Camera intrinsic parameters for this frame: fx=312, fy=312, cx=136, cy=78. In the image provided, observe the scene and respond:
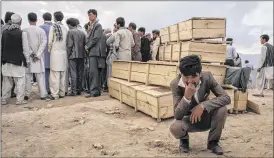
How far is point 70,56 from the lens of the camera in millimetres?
8156

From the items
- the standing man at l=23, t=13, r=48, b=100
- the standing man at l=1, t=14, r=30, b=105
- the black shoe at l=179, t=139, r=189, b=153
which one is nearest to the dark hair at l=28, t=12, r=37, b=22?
the standing man at l=23, t=13, r=48, b=100

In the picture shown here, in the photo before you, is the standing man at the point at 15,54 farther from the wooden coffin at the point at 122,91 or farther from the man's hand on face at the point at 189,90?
the man's hand on face at the point at 189,90

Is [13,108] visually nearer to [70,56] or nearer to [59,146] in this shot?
[70,56]

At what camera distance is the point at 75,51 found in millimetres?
8109

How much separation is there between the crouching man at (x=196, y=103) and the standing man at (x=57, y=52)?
4622mm

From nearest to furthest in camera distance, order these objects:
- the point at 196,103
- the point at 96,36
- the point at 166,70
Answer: the point at 196,103 → the point at 166,70 → the point at 96,36

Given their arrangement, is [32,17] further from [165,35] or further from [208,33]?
[208,33]

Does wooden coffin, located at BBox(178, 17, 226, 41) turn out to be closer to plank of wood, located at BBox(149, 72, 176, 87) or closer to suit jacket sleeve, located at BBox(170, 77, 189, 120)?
plank of wood, located at BBox(149, 72, 176, 87)

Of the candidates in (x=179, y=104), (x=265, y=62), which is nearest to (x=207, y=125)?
(x=179, y=104)

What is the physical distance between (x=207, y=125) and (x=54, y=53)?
197 inches

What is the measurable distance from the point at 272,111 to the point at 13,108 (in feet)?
20.6

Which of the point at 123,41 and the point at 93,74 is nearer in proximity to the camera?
the point at 93,74

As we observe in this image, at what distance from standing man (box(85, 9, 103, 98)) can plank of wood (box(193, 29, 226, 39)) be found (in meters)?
2.44

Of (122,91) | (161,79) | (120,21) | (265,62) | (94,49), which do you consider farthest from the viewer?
(265,62)
